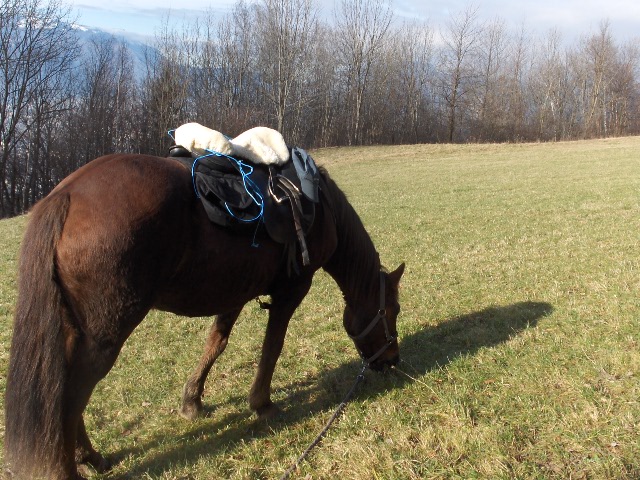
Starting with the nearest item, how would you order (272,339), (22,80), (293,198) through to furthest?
(293,198), (272,339), (22,80)

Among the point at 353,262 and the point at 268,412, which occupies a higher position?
the point at 353,262

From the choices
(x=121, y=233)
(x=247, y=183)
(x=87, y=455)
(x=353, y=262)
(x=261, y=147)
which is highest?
(x=261, y=147)

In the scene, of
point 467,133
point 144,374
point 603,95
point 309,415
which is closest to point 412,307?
point 309,415

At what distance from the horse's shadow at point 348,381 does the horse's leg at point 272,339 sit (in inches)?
5.8

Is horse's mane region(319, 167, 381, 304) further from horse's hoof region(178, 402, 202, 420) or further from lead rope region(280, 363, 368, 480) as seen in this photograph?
horse's hoof region(178, 402, 202, 420)

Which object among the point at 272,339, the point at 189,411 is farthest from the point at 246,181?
the point at 189,411

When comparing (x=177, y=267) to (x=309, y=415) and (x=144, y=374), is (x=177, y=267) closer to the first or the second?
(x=309, y=415)

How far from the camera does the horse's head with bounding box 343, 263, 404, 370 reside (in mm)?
4176

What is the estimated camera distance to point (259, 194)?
10.5 feet

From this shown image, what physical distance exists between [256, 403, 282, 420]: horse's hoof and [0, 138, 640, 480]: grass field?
0.29 ft

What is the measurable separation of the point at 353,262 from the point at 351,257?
5 cm

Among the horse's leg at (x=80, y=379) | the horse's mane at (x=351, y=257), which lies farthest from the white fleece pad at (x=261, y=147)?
the horse's leg at (x=80, y=379)

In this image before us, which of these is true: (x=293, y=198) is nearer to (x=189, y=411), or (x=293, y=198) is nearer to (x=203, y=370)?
(x=203, y=370)

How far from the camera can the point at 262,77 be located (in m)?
43.7
